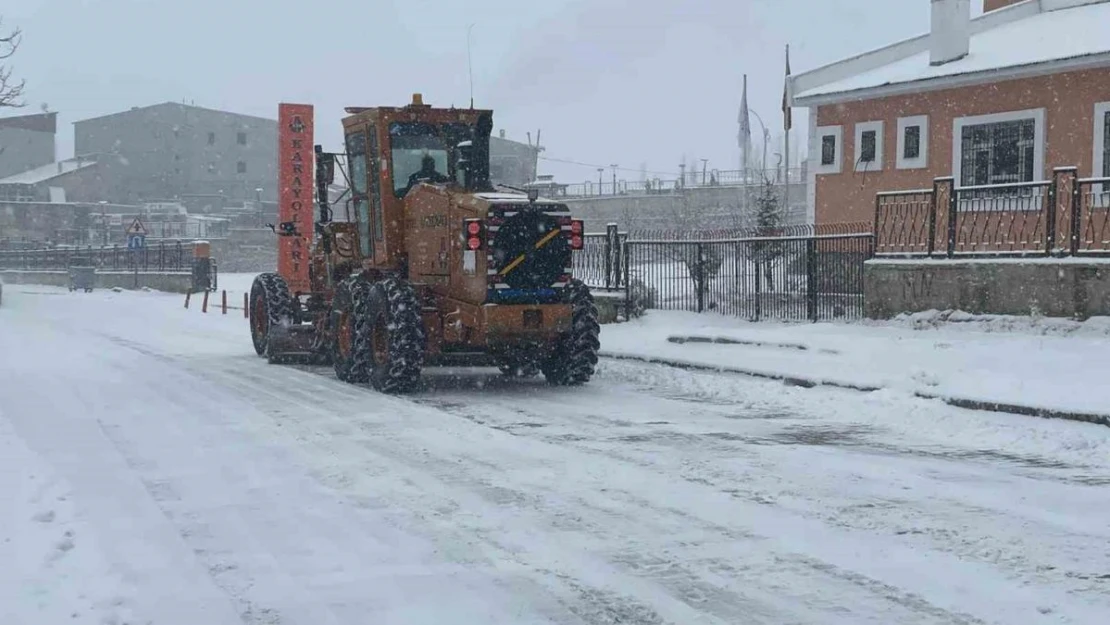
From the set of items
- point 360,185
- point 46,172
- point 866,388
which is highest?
point 46,172

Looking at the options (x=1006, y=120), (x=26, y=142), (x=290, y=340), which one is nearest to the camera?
(x=290, y=340)

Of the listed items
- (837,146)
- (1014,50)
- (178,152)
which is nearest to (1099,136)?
(1014,50)

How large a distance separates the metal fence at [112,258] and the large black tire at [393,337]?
3149 cm

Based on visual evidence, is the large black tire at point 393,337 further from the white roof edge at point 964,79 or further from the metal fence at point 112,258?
the metal fence at point 112,258

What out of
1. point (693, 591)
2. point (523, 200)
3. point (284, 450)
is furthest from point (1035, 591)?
point (523, 200)

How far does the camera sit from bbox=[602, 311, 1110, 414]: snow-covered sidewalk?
12500 mm

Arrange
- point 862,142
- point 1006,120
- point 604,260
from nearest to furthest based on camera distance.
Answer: point 604,260 < point 1006,120 < point 862,142

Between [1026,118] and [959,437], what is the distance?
1693 cm

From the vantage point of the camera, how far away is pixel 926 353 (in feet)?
50.9

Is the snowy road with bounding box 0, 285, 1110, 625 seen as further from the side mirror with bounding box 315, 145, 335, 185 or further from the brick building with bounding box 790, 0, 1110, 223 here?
the brick building with bounding box 790, 0, 1110, 223

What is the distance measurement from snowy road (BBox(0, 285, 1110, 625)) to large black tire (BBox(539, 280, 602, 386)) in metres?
0.70

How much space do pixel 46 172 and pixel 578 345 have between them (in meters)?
89.3

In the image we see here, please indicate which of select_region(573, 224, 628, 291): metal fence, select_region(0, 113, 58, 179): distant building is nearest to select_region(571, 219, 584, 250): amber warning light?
select_region(573, 224, 628, 291): metal fence

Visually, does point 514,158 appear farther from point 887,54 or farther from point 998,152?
point 998,152
